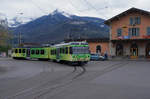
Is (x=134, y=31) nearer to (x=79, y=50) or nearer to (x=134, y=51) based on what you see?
(x=134, y=51)

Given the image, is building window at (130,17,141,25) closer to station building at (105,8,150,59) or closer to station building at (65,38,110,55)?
station building at (105,8,150,59)

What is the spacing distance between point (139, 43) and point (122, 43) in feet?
11.6

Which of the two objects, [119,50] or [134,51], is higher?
[119,50]

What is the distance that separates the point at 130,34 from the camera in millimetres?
46656

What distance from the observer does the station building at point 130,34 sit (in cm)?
4547

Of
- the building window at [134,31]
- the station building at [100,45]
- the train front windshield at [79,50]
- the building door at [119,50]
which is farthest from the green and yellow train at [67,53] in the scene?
the building window at [134,31]

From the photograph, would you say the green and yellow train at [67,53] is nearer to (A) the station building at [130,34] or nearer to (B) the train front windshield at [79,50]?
(B) the train front windshield at [79,50]

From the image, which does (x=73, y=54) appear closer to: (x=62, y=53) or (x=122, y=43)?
(x=62, y=53)

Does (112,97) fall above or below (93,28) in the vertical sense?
below

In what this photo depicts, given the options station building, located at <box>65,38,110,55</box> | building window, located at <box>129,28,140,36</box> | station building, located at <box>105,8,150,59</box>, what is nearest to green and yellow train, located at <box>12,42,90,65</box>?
station building, located at <box>65,38,110,55</box>

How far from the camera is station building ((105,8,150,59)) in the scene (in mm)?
45469

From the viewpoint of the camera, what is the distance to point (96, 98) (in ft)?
26.3

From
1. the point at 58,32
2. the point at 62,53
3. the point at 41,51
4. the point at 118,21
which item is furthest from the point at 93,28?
the point at 62,53

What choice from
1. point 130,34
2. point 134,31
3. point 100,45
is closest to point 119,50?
point 130,34
